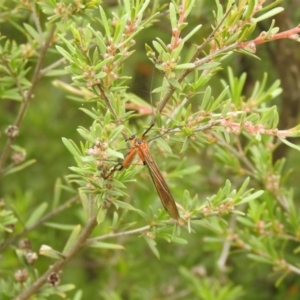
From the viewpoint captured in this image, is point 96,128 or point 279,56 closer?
point 96,128

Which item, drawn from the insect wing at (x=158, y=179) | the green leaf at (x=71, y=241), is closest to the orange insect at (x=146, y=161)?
the insect wing at (x=158, y=179)

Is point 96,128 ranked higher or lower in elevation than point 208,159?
higher

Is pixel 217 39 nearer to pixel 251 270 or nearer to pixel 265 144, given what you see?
pixel 265 144

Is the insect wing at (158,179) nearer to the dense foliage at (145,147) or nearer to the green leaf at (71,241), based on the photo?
Result: the dense foliage at (145,147)

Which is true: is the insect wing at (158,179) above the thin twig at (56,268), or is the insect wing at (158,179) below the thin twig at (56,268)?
above

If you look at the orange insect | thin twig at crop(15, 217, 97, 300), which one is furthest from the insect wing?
thin twig at crop(15, 217, 97, 300)

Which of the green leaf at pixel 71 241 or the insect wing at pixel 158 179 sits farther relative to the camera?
the green leaf at pixel 71 241

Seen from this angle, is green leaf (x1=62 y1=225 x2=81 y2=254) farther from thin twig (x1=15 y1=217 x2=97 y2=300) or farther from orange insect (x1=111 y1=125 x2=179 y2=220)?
orange insect (x1=111 y1=125 x2=179 y2=220)

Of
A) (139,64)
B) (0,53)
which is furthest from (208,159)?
(0,53)
